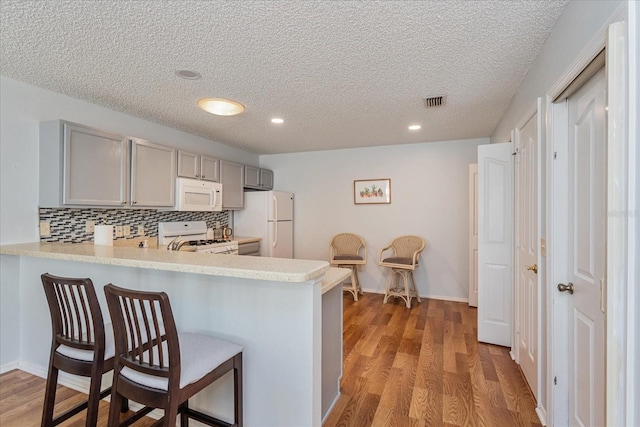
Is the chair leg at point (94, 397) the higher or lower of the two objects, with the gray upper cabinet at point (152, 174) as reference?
lower

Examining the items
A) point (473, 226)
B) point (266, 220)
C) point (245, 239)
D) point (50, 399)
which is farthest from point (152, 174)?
point (473, 226)

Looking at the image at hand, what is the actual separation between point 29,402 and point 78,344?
1112 mm

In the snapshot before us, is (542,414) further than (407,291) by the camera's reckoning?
No

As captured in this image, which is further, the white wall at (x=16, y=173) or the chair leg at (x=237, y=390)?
the white wall at (x=16, y=173)

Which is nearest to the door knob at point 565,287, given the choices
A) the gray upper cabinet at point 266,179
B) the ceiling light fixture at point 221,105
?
the ceiling light fixture at point 221,105

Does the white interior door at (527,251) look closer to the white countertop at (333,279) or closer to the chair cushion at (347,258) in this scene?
the white countertop at (333,279)

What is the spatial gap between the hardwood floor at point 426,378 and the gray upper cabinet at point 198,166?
2.56 metres

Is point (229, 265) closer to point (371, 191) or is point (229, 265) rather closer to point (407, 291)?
point (407, 291)

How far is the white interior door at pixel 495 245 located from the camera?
2.85 metres

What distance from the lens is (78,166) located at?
2617 millimetres

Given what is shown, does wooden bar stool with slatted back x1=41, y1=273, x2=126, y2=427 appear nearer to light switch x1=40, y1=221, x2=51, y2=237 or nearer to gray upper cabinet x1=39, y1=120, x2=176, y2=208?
gray upper cabinet x1=39, y1=120, x2=176, y2=208

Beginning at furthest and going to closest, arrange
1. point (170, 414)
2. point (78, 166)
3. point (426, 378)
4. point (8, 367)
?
point (78, 166), point (8, 367), point (426, 378), point (170, 414)

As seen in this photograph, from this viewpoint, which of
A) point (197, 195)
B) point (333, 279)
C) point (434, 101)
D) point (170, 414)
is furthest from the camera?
point (197, 195)

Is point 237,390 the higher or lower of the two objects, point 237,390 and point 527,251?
the lower
